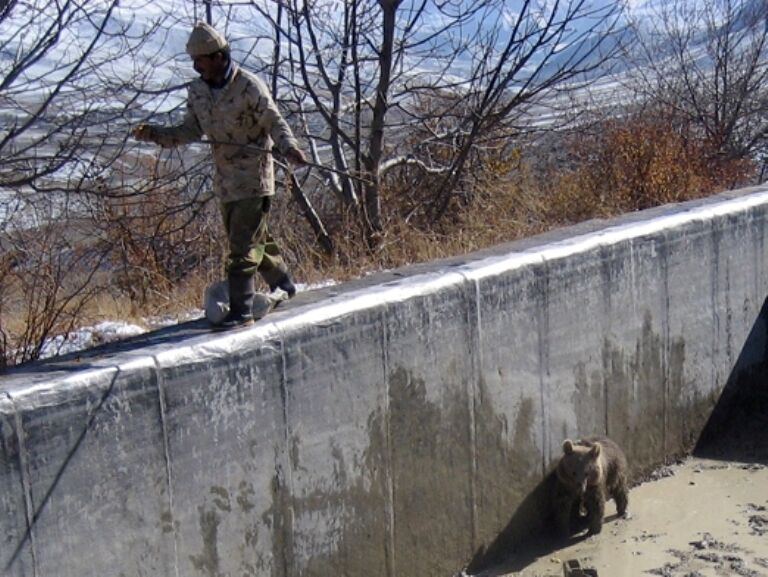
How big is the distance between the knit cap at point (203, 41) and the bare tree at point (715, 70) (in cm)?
851

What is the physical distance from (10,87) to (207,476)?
8.27 ft

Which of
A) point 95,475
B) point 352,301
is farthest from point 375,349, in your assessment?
point 95,475

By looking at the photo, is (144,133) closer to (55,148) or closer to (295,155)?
(295,155)

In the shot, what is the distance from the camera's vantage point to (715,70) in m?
13.9

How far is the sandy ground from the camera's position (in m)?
5.62

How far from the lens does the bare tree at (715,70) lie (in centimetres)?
1350

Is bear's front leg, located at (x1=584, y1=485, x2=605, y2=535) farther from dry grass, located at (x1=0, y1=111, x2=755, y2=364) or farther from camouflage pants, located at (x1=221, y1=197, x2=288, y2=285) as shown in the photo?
camouflage pants, located at (x1=221, y1=197, x2=288, y2=285)

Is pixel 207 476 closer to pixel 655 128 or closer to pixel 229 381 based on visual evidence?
pixel 229 381

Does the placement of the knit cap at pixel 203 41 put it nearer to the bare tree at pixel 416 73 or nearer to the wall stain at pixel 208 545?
the wall stain at pixel 208 545

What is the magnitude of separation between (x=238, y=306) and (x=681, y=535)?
271cm

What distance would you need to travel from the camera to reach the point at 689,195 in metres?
9.83

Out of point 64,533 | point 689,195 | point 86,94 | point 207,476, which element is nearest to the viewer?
point 64,533

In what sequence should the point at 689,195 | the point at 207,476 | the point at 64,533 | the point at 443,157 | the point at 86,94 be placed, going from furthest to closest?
the point at 443,157 → the point at 689,195 → the point at 86,94 → the point at 207,476 → the point at 64,533

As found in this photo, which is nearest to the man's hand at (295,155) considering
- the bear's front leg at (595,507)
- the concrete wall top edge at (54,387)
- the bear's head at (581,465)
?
the concrete wall top edge at (54,387)
